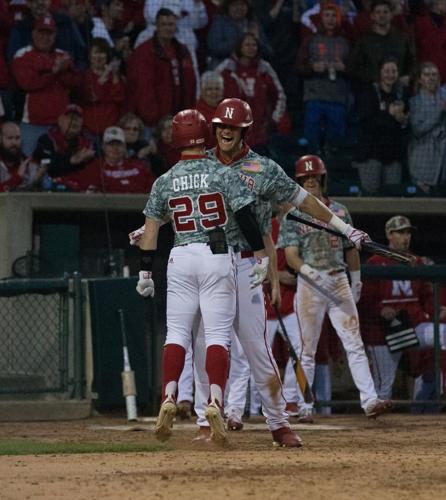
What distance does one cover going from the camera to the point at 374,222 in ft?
47.8

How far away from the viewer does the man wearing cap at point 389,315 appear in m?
12.2

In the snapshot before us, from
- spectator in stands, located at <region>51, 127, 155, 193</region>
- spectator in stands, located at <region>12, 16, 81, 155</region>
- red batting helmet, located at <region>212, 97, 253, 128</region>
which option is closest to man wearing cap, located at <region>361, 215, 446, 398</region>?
spectator in stands, located at <region>51, 127, 155, 193</region>

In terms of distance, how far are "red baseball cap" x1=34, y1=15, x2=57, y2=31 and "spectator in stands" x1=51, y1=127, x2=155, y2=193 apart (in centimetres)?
118

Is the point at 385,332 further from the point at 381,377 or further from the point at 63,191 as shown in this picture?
the point at 63,191

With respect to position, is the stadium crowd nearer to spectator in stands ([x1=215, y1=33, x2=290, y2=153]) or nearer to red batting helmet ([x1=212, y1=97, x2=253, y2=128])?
spectator in stands ([x1=215, y1=33, x2=290, y2=153])

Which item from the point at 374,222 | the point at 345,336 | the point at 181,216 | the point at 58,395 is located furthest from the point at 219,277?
the point at 374,222

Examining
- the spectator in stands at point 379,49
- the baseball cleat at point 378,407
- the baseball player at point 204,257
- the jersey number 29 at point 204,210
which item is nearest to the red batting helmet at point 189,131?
the baseball player at point 204,257

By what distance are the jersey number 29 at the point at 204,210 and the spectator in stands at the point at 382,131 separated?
7.02m

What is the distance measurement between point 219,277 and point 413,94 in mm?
7734

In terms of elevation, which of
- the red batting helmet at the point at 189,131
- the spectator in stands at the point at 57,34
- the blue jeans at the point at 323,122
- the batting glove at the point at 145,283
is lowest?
the batting glove at the point at 145,283

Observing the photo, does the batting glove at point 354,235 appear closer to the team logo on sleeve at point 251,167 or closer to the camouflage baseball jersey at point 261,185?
the camouflage baseball jersey at point 261,185

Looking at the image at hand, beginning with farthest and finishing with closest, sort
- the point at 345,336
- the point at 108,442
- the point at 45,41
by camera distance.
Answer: the point at 45,41 < the point at 345,336 < the point at 108,442

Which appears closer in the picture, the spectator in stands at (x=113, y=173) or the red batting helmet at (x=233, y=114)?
the red batting helmet at (x=233, y=114)

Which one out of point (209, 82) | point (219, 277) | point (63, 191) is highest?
point (209, 82)
